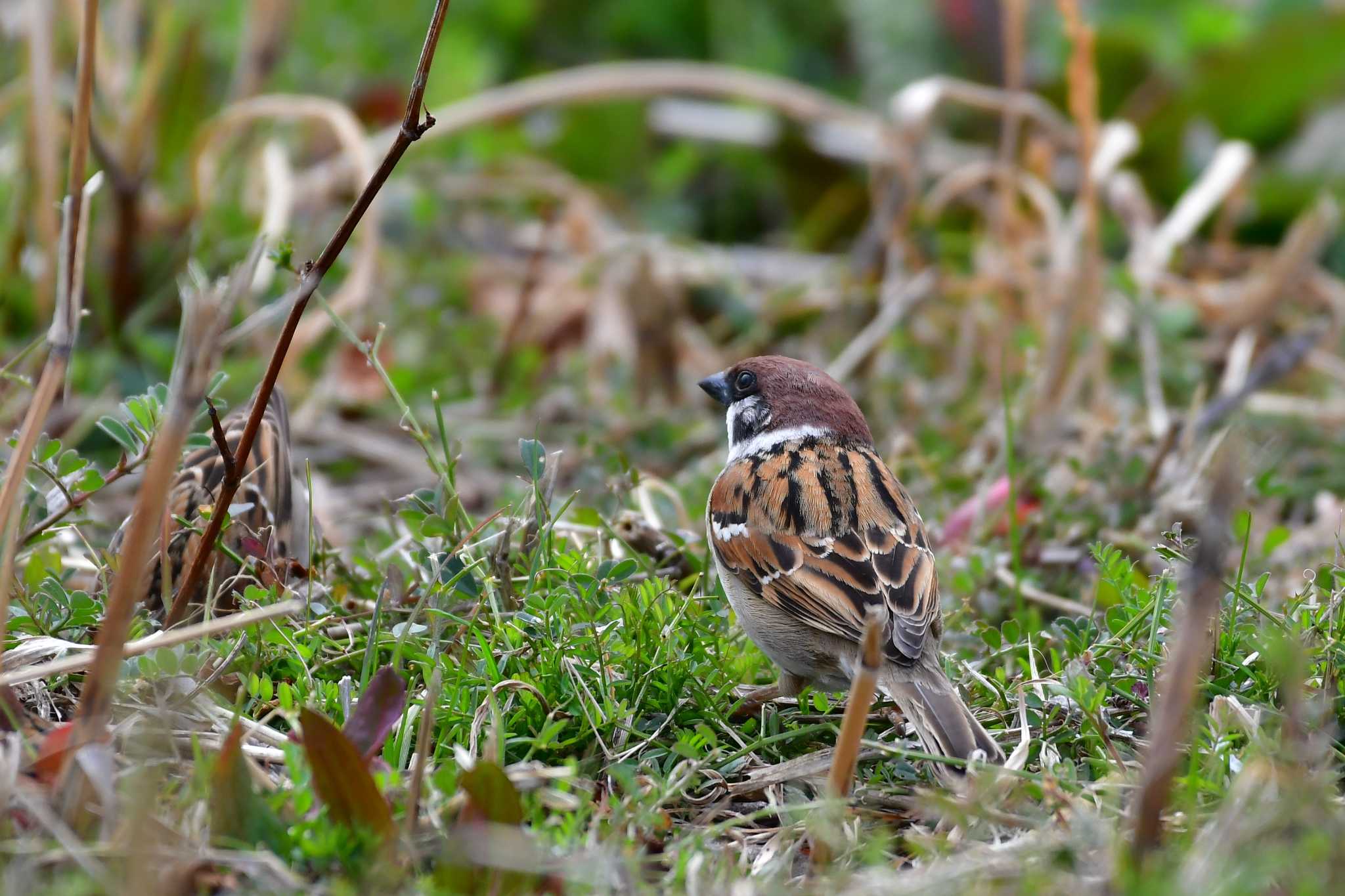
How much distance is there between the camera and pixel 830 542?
3.33 m

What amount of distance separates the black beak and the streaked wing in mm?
427

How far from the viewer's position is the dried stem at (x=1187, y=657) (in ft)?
5.91

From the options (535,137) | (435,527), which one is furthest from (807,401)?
(535,137)

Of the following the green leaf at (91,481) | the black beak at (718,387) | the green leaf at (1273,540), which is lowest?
the green leaf at (1273,540)

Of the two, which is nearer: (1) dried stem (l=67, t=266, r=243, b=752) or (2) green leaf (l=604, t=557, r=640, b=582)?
(1) dried stem (l=67, t=266, r=243, b=752)

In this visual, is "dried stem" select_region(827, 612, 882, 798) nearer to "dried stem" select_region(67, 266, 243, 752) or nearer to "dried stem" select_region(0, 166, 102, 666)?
"dried stem" select_region(67, 266, 243, 752)

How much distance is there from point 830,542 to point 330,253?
1411 millimetres

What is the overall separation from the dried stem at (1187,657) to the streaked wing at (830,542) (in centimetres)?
92

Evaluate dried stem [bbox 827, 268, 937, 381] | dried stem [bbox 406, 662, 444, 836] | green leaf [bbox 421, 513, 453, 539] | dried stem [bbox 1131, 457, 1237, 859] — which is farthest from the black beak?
dried stem [bbox 1131, 457, 1237, 859]

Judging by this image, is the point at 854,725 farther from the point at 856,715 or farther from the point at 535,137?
the point at 535,137

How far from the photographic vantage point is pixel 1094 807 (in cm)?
244

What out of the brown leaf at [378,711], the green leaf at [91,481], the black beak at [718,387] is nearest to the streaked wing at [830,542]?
the black beak at [718,387]

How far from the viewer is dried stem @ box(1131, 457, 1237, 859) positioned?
5.91 feet

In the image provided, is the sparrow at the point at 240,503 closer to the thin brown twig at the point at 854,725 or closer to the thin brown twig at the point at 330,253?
the thin brown twig at the point at 330,253
